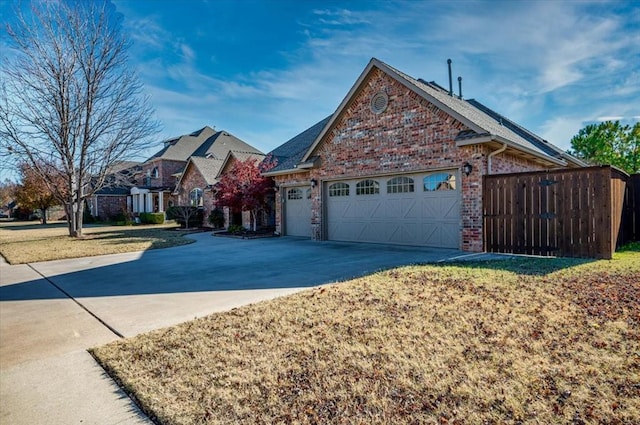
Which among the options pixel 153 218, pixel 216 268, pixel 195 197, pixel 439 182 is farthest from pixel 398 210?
pixel 153 218

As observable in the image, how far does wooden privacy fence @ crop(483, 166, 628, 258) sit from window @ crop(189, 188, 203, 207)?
2013 cm

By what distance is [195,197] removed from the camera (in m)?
25.8

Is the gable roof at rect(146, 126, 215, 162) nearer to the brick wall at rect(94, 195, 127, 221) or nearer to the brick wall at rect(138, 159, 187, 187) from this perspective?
the brick wall at rect(138, 159, 187, 187)

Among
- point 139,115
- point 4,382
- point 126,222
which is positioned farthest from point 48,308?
point 126,222

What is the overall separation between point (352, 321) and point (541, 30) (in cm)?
1177

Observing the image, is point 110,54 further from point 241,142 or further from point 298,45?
point 241,142

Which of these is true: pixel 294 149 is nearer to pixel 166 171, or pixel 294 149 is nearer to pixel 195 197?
pixel 195 197

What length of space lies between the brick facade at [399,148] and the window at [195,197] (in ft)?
44.3

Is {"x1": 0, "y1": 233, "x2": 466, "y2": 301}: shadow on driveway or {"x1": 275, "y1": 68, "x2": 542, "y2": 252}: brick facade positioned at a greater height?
{"x1": 275, "y1": 68, "x2": 542, "y2": 252}: brick facade

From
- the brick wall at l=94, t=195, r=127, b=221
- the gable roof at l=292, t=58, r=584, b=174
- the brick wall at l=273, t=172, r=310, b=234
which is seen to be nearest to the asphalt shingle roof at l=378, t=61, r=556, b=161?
the gable roof at l=292, t=58, r=584, b=174

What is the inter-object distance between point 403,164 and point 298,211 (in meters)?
5.97

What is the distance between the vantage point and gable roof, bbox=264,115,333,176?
16.1m

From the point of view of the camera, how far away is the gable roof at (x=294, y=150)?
635 inches

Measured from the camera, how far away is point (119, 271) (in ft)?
28.6
